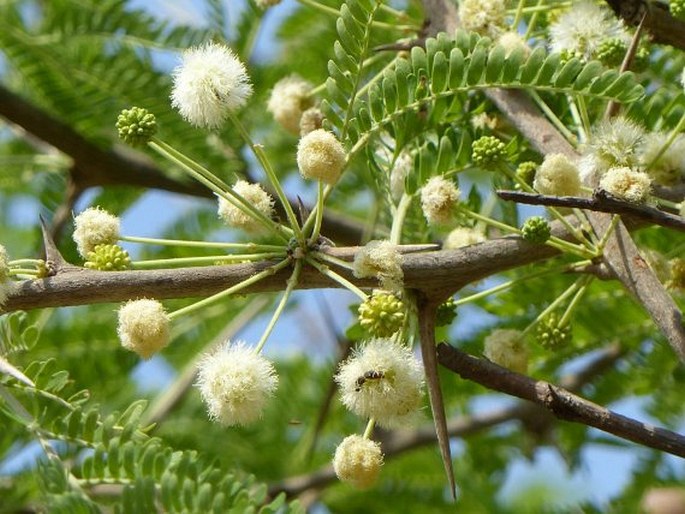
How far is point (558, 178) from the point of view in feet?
7.14

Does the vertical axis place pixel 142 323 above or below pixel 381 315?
below

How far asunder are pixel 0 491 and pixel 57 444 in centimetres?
139

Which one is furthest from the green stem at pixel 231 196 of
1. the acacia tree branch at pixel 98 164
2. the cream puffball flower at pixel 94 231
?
the acacia tree branch at pixel 98 164

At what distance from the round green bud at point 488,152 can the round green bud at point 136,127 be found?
64 cm

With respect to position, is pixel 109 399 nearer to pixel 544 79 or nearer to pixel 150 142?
pixel 150 142

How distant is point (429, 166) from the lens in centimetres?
252

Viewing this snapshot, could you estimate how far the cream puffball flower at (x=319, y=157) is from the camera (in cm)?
209

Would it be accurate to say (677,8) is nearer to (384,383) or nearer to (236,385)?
(384,383)

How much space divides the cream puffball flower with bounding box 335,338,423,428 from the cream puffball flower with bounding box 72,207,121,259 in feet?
1.64

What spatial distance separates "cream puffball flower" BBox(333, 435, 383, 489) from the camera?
205 centimetres

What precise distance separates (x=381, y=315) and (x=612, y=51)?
2.71ft

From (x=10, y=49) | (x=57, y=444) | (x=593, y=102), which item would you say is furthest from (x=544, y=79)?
(x=10, y=49)

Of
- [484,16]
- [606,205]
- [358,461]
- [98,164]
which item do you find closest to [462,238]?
[484,16]

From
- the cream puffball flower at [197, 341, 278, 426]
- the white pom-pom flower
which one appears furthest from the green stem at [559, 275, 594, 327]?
the cream puffball flower at [197, 341, 278, 426]
